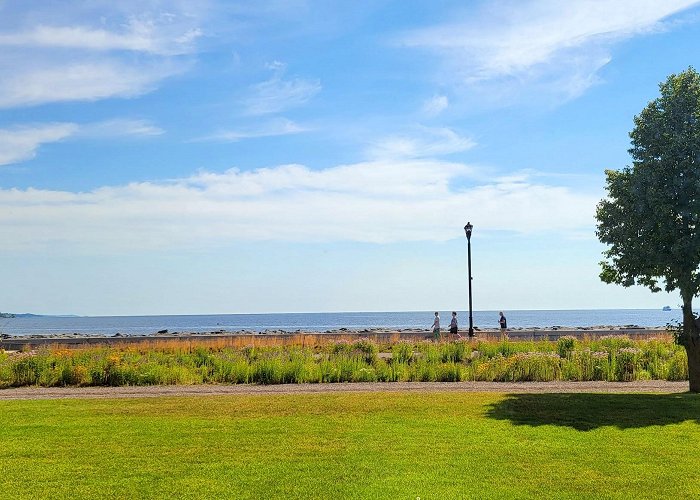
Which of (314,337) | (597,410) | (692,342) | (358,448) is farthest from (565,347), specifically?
(358,448)

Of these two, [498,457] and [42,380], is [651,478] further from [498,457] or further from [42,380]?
[42,380]

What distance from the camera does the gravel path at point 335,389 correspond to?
15.5m

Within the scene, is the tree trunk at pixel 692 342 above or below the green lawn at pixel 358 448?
above

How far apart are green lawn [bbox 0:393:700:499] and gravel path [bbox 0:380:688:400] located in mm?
2014

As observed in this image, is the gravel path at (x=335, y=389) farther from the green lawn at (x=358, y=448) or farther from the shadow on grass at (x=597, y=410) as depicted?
the green lawn at (x=358, y=448)

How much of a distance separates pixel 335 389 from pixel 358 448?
6.81 m

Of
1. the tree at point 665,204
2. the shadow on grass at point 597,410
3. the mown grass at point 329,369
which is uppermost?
the tree at point 665,204

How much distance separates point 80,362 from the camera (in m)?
19.6

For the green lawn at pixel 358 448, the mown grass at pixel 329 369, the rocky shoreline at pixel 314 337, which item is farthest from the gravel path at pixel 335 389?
the rocky shoreline at pixel 314 337

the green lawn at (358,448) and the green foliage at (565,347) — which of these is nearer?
the green lawn at (358,448)

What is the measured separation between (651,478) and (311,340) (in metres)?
22.8

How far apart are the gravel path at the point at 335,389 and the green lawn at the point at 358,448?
2.01 m

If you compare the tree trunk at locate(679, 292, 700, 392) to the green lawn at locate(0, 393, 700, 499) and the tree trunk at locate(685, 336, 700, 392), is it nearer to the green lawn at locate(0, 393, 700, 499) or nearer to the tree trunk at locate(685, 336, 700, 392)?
the tree trunk at locate(685, 336, 700, 392)

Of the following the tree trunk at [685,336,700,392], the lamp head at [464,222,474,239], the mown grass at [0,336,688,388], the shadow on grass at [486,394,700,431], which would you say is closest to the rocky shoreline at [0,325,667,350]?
the lamp head at [464,222,474,239]
